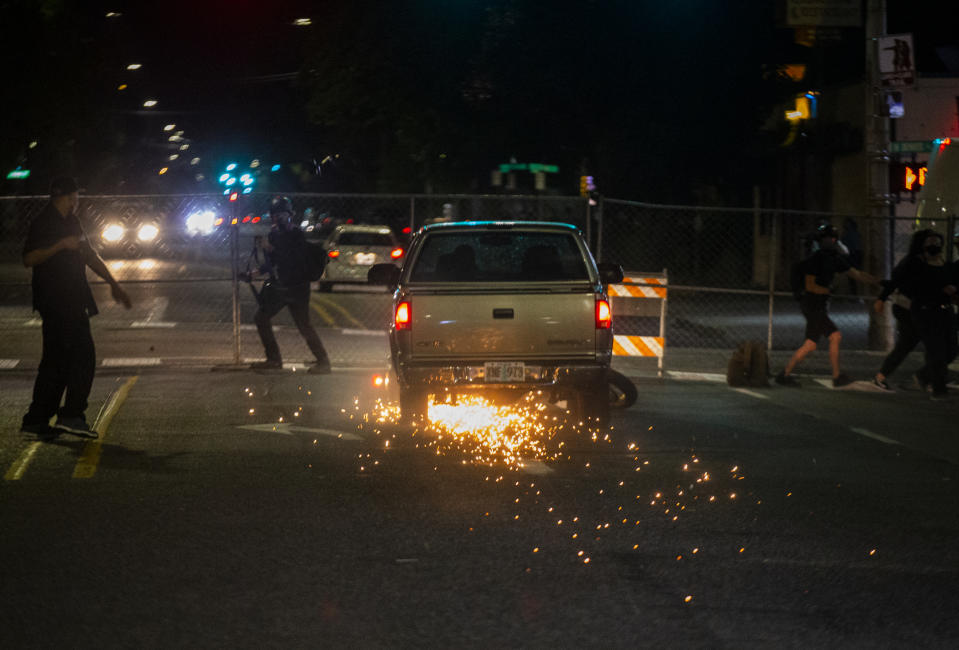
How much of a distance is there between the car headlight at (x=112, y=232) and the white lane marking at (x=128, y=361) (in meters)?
3.05

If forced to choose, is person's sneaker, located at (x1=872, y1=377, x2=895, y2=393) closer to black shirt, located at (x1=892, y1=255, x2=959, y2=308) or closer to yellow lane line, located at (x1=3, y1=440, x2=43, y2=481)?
black shirt, located at (x1=892, y1=255, x2=959, y2=308)

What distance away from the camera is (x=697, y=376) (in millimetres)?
16172

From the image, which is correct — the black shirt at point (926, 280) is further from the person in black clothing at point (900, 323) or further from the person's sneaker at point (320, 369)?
the person's sneaker at point (320, 369)

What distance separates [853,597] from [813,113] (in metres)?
24.2

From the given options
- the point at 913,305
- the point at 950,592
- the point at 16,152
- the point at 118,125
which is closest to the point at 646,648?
the point at 950,592

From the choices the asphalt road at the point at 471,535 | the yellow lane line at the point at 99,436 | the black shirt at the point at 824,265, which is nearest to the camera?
the asphalt road at the point at 471,535

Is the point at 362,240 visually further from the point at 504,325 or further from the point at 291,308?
the point at 504,325

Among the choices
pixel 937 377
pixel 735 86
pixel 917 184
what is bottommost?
pixel 937 377

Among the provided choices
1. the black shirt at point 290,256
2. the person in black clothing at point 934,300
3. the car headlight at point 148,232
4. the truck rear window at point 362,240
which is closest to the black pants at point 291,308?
the black shirt at point 290,256

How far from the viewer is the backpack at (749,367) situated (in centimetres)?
1498

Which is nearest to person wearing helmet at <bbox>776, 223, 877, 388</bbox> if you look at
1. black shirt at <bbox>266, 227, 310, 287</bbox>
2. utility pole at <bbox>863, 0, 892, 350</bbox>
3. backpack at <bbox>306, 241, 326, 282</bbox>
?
utility pole at <bbox>863, 0, 892, 350</bbox>

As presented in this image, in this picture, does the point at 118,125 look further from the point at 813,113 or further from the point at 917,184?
the point at 917,184

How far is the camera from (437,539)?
721 centimetres

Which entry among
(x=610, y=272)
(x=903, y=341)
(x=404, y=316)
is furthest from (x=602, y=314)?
(x=903, y=341)
